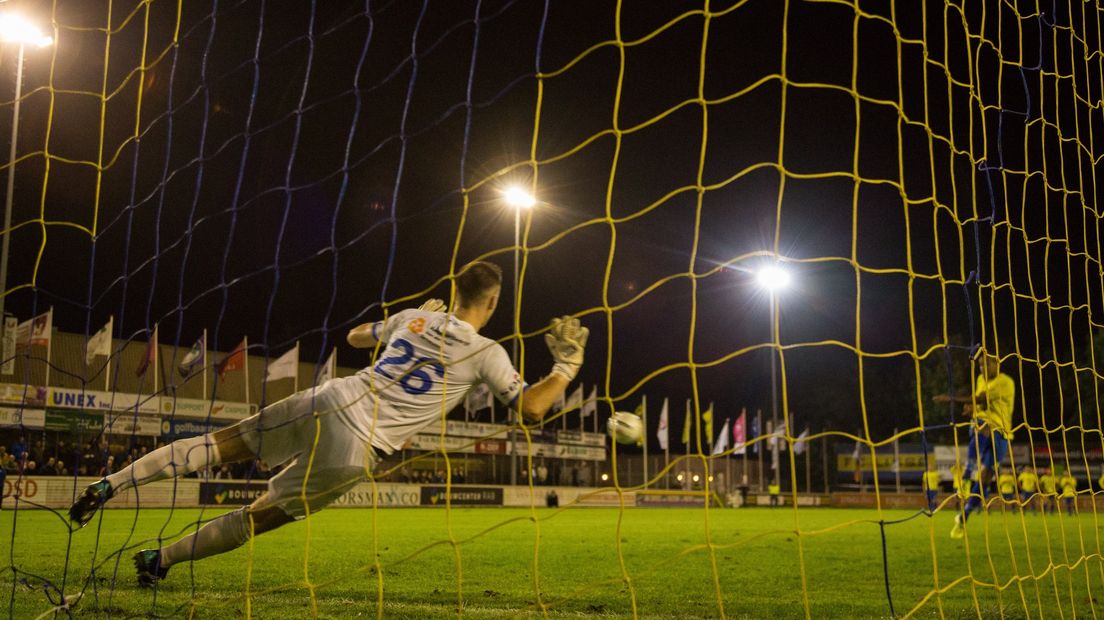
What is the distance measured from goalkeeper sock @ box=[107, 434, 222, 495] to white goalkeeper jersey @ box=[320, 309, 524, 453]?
66 centimetres

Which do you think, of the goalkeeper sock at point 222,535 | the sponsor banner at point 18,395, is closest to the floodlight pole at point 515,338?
the goalkeeper sock at point 222,535

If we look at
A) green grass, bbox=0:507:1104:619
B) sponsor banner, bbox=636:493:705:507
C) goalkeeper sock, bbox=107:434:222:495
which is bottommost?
sponsor banner, bbox=636:493:705:507

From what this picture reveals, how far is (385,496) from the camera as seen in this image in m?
27.2

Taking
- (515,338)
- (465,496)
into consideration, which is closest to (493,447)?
(465,496)

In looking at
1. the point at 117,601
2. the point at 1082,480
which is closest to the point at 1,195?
the point at 117,601

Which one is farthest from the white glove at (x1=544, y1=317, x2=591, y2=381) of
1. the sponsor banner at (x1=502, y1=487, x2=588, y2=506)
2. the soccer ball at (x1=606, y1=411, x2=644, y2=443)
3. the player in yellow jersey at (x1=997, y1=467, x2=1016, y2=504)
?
the sponsor banner at (x1=502, y1=487, x2=588, y2=506)

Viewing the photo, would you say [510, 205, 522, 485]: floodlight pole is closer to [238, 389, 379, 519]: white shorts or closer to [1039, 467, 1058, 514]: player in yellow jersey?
[238, 389, 379, 519]: white shorts

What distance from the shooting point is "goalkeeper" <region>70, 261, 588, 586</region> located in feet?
14.6

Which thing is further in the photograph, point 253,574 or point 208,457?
point 253,574

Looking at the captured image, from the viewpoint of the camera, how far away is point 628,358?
59219mm

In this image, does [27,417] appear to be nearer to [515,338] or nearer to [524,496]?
[524,496]

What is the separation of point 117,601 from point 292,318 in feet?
112

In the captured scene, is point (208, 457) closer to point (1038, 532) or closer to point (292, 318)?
point (1038, 532)

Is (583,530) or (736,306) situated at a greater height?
(736,306)
